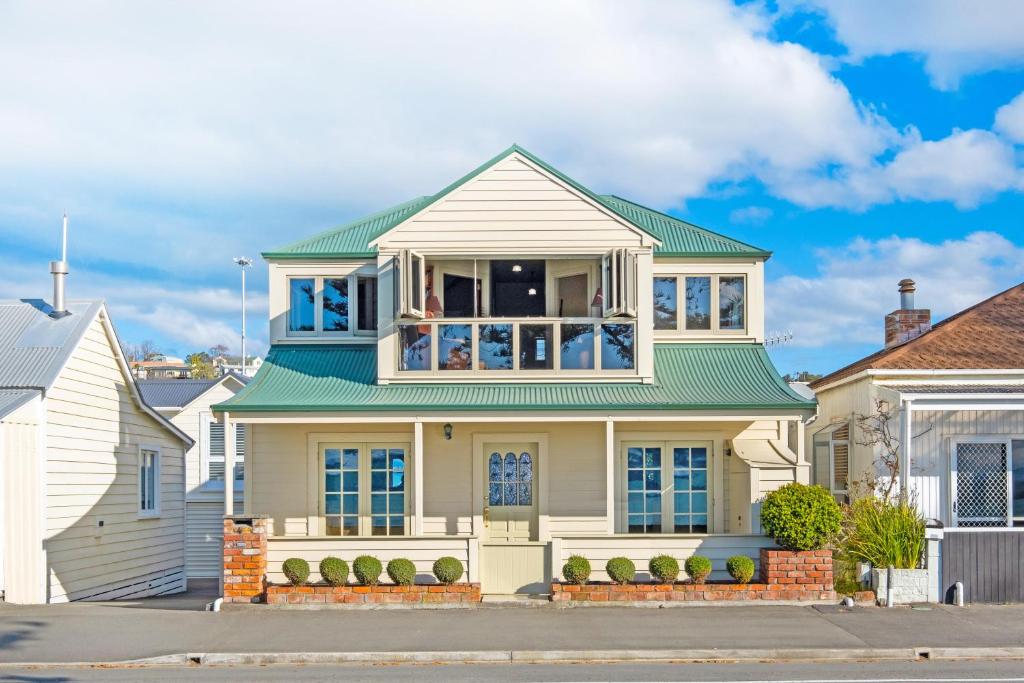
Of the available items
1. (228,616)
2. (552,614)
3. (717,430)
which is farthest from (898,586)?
(228,616)

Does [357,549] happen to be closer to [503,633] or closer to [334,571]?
[334,571]

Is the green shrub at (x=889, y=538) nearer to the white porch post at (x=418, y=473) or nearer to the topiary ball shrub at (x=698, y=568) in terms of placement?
the topiary ball shrub at (x=698, y=568)

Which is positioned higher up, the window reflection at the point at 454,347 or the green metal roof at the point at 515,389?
the window reflection at the point at 454,347

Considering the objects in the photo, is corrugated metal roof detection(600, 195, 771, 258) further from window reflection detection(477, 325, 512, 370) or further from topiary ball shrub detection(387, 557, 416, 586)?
topiary ball shrub detection(387, 557, 416, 586)

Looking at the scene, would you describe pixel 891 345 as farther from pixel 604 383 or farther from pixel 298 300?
pixel 298 300

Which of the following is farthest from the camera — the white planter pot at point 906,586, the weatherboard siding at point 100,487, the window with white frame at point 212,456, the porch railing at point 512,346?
the window with white frame at point 212,456

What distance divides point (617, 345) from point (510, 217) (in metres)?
2.81

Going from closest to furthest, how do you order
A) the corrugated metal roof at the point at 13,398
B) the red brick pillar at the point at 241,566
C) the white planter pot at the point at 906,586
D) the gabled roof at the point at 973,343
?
1. the white planter pot at the point at 906,586
2. the red brick pillar at the point at 241,566
3. the corrugated metal roof at the point at 13,398
4. the gabled roof at the point at 973,343

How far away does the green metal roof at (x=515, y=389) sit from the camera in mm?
16109

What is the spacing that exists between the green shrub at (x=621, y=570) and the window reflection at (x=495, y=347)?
3.92m

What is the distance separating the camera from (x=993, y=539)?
15117 millimetres

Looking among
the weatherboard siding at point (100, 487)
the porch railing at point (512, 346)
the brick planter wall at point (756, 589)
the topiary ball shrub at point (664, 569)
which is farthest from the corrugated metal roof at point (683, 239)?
the weatherboard siding at point (100, 487)

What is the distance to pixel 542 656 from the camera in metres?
11.8

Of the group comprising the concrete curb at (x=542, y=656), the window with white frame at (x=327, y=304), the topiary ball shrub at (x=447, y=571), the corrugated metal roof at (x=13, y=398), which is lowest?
the concrete curb at (x=542, y=656)
